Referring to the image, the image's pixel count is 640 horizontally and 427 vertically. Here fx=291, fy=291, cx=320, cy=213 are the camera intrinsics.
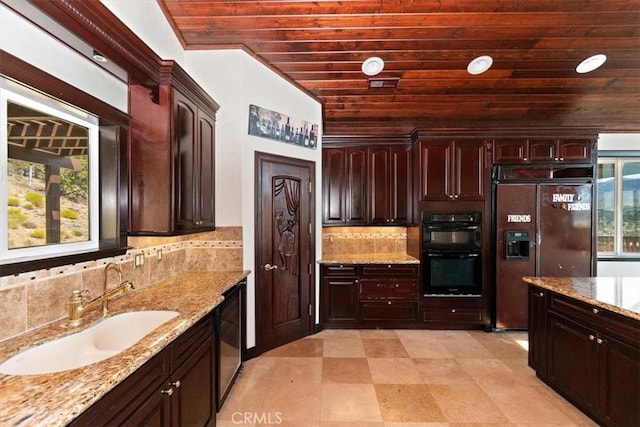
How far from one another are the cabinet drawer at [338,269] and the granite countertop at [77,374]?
6.46 feet

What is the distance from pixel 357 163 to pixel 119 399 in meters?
3.59

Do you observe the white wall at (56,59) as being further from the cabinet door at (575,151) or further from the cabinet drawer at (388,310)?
the cabinet door at (575,151)

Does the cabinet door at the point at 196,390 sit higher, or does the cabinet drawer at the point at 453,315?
the cabinet door at the point at 196,390

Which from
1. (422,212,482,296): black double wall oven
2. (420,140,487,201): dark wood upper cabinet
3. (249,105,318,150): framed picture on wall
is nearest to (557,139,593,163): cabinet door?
(420,140,487,201): dark wood upper cabinet

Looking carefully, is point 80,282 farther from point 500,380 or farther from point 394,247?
point 394,247

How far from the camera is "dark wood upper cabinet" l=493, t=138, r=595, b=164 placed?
3756mm

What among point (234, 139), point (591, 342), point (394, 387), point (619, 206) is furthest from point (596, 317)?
point (619, 206)

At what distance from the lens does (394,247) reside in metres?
4.41

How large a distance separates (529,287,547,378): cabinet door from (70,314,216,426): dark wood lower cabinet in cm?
269

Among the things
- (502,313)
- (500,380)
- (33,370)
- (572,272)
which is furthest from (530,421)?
(33,370)

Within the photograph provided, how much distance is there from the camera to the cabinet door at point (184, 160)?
86.4 inches

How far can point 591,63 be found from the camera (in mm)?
2914

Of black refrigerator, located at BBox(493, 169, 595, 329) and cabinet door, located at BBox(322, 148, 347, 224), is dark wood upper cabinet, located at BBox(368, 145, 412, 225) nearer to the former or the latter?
cabinet door, located at BBox(322, 148, 347, 224)

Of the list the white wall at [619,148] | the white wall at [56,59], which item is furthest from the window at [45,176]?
the white wall at [619,148]
